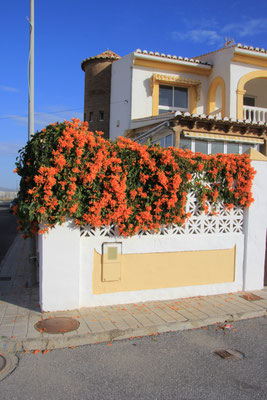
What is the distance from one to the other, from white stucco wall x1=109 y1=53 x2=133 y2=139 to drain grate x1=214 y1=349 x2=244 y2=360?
12954 mm

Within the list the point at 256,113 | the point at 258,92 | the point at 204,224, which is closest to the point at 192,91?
the point at 256,113

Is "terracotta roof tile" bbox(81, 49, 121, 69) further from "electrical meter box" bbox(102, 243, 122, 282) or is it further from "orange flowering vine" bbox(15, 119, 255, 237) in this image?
"electrical meter box" bbox(102, 243, 122, 282)

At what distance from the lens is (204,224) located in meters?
6.54

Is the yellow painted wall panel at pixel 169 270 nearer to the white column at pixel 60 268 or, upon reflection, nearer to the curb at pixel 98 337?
the white column at pixel 60 268

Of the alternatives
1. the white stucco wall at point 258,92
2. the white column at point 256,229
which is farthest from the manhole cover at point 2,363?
the white stucco wall at point 258,92

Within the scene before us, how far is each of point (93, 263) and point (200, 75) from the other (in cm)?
1370

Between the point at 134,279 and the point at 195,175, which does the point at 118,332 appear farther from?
the point at 195,175

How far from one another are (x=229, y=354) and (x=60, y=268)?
9.28 ft

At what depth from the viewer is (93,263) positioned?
5.74 metres

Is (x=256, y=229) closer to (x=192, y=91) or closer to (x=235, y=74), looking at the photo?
(x=235, y=74)

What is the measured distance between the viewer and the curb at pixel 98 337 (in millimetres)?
4289

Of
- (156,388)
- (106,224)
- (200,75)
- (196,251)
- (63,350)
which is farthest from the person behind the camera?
(200,75)

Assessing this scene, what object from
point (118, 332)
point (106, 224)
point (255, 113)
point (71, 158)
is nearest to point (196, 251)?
point (106, 224)

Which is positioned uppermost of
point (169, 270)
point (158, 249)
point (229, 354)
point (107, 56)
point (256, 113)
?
point (107, 56)
